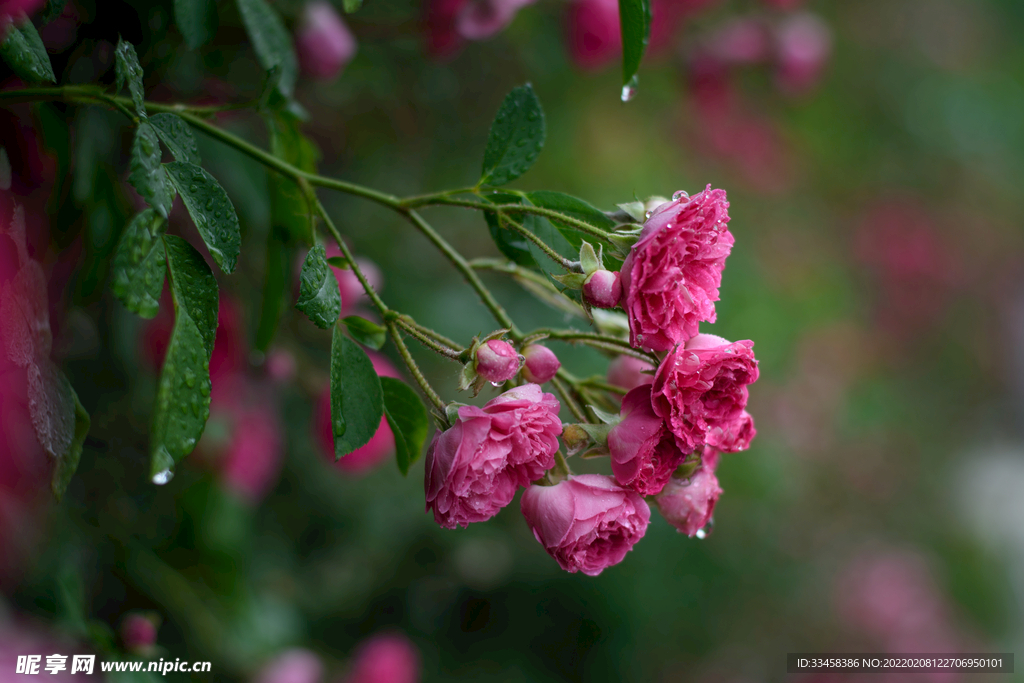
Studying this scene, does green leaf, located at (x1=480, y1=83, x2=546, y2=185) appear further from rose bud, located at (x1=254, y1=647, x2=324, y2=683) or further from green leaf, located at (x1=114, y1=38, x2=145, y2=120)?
rose bud, located at (x1=254, y1=647, x2=324, y2=683)

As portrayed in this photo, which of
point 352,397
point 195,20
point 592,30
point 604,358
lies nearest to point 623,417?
point 352,397

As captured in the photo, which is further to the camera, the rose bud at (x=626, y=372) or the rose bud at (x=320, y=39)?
the rose bud at (x=320, y=39)

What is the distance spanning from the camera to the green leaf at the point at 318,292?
1.10ft

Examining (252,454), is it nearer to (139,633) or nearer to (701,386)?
(139,633)

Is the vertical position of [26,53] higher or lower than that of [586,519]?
higher

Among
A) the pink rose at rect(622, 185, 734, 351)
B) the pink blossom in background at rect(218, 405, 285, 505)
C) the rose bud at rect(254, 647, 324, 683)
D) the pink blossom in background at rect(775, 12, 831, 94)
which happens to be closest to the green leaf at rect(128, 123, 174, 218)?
the pink rose at rect(622, 185, 734, 351)

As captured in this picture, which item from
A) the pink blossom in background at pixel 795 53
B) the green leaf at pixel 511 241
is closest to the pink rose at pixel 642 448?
the green leaf at pixel 511 241

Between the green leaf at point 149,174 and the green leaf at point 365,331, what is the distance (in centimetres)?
11

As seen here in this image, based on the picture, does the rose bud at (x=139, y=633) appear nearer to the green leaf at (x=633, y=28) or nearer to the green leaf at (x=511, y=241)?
the green leaf at (x=511, y=241)

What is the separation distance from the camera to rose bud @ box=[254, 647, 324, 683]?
27.8 inches

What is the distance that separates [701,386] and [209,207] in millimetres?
267

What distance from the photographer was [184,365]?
0.99ft

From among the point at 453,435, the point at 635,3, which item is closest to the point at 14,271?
the point at 453,435

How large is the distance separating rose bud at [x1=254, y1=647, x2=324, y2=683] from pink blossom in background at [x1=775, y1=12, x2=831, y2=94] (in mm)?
1127
